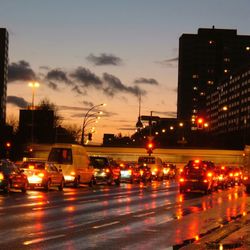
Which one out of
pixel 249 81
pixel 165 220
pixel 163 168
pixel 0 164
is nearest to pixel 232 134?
pixel 249 81

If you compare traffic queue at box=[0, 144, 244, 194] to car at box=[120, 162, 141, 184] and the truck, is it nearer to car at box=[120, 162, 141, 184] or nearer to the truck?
car at box=[120, 162, 141, 184]

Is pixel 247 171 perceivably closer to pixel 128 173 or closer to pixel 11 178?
pixel 128 173

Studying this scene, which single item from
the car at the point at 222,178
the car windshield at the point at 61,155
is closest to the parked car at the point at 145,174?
the car at the point at 222,178

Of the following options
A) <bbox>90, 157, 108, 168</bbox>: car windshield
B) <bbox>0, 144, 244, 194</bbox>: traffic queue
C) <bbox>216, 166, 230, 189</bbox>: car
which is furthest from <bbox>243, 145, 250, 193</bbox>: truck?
<bbox>90, 157, 108, 168</bbox>: car windshield

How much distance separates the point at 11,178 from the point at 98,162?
698 inches

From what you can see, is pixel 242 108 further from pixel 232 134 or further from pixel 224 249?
pixel 224 249

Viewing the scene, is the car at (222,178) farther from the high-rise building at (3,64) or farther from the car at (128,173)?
the high-rise building at (3,64)

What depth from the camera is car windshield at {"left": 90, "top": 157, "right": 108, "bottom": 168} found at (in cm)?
5092

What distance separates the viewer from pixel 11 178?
34000mm

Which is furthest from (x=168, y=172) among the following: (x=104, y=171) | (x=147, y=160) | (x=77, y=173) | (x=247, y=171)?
(x=77, y=173)

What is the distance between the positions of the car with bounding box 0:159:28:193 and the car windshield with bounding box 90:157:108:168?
613 inches

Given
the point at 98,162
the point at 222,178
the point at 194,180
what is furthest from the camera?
the point at 222,178

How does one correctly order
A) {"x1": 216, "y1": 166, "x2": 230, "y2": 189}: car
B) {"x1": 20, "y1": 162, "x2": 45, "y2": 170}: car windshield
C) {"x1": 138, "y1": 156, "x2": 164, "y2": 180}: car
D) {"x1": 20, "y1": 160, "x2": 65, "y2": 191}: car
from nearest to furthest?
1. {"x1": 20, "y1": 160, "x2": 65, "y2": 191}: car
2. {"x1": 20, "y1": 162, "x2": 45, "y2": 170}: car windshield
3. {"x1": 216, "y1": 166, "x2": 230, "y2": 189}: car
4. {"x1": 138, "y1": 156, "x2": 164, "y2": 180}: car

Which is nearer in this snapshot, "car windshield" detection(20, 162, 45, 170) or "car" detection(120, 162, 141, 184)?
"car windshield" detection(20, 162, 45, 170)
